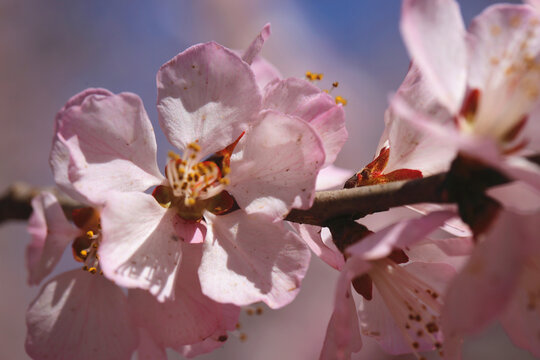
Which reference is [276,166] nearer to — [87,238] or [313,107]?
[313,107]

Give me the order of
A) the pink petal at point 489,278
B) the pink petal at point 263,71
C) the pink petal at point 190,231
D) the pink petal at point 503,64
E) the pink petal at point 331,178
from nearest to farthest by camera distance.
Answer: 1. the pink petal at point 489,278
2. the pink petal at point 503,64
3. the pink petal at point 190,231
4. the pink petal at point 331,178
5. the pink petal at point 263,71

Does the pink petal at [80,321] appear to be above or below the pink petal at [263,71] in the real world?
below

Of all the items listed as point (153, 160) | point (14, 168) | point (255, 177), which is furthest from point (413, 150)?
point (14, 168)

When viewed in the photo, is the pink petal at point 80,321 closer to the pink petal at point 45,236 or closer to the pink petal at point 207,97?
the pink petal at point 45,236

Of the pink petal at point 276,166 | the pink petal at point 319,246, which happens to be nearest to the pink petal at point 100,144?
the pink petal at point 276,166

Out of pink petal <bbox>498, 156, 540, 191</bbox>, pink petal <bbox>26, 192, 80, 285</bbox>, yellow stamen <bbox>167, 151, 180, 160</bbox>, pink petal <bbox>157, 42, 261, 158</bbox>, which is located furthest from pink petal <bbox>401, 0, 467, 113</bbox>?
pink petal <bbox>26, 192, 80, 285</bbox>

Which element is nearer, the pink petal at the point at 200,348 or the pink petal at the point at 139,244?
the pink petal at the point at 139,244

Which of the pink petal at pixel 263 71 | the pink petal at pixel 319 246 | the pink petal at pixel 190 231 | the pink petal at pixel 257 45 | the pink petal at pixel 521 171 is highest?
the pink petal at pixel 257 45

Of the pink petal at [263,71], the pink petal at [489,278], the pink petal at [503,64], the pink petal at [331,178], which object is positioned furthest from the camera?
the pink petal at [263,71]
